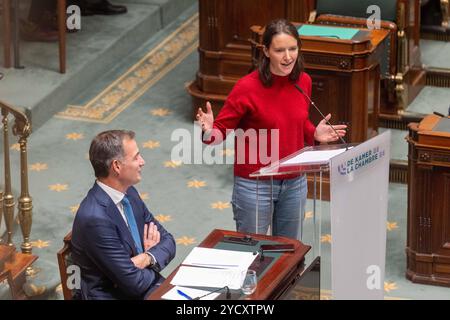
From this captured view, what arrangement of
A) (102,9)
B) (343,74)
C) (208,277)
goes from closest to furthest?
(208,277) < (343,74) < (102,9)

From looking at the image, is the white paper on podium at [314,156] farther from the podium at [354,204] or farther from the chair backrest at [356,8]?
the chair backrest at [356,8]

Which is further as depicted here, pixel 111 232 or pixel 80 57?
pixel 80 57

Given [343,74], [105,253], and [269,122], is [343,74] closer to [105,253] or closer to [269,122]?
[269,122]

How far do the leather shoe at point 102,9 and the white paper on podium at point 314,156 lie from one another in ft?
18.0

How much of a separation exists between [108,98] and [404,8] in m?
2.47

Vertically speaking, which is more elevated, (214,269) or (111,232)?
(111,232)

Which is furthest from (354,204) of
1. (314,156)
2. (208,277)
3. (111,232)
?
(111,232)

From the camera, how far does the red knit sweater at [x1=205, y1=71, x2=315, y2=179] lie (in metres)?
5.99

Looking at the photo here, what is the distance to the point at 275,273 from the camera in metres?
5.46

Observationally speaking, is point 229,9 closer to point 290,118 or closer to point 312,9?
point 312,9

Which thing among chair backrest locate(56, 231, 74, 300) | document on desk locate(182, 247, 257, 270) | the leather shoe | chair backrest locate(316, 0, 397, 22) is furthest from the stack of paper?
the leather shoe

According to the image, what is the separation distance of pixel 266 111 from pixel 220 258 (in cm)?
82

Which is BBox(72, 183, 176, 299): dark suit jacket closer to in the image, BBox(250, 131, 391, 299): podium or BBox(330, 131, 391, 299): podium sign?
BBox(250, 131, 391, 299): podium
